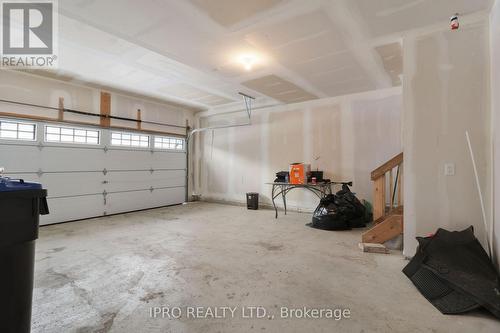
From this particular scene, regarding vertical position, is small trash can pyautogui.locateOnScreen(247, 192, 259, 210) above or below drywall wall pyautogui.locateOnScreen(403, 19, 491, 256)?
below

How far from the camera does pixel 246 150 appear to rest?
6.47 m

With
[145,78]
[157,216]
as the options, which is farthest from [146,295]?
[145,78]

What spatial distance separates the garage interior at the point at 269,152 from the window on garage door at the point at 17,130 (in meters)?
0.02

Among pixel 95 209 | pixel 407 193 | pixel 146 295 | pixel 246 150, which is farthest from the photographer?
pixel 246 150

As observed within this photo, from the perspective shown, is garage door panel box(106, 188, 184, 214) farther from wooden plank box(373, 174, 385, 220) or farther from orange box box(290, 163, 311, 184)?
wooden plank box(373, 174, 385, 220)

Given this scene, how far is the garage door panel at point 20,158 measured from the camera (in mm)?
3979

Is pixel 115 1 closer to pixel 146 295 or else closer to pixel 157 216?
pixel 146 295

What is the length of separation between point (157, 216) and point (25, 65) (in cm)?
343

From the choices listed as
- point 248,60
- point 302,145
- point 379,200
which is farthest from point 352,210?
point 248,60

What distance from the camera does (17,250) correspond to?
1156mm

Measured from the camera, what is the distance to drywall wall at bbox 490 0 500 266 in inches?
81.6

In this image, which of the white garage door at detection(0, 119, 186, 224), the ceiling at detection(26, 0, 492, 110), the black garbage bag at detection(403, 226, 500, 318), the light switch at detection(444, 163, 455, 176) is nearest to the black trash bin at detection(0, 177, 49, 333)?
the ceiling at detection(26, 0, 492, 110)

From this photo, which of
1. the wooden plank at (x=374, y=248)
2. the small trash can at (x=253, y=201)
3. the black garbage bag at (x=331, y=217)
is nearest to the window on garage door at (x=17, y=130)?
the small trash can at (x=253, y=201)

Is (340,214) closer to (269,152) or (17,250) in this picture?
(269,152)
